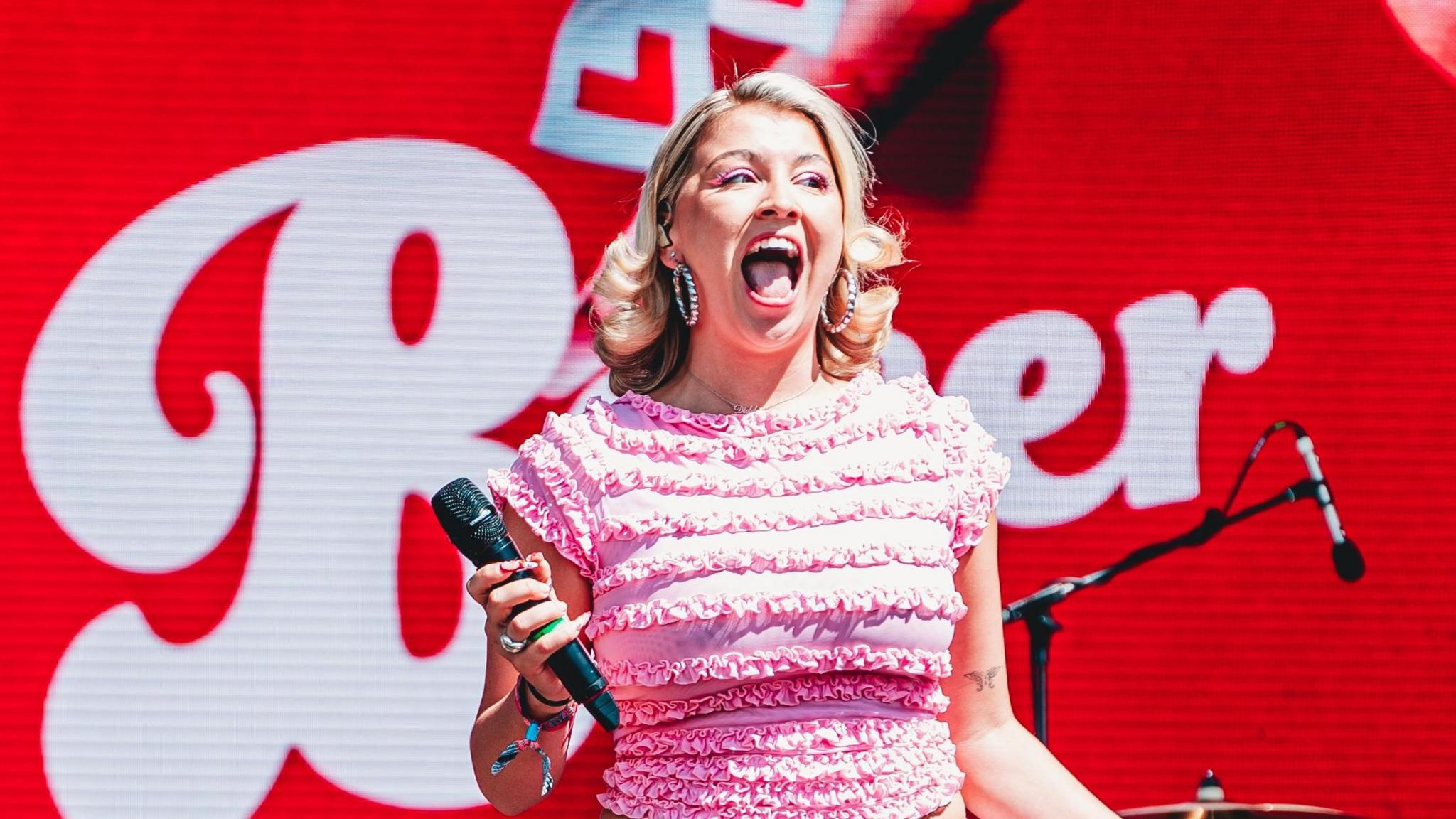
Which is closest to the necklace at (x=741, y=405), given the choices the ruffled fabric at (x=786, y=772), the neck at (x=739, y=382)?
the neck at (x=739, y=382)

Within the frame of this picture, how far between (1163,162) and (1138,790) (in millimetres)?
1203

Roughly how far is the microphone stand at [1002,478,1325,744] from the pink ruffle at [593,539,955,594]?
4.64 ft

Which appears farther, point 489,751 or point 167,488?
point 167,488

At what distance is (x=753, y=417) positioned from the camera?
137 centimetres

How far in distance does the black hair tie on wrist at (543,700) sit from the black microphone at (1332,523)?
1.92 m

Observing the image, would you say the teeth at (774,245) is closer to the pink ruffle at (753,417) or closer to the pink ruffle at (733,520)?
the pink ruffle at (753,417)

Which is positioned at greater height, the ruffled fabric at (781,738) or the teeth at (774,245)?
the teeth at (774,245)

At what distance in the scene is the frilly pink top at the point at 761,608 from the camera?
4.04ft

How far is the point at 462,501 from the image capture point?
1171 mm

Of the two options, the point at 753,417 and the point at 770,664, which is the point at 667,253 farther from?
the point at 770,664

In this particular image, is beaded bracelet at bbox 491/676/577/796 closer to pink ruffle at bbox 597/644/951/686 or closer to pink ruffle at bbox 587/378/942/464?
pink ruffle at bbox 597/644/951/686

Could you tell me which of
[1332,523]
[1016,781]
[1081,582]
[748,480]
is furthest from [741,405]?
[1332,523]

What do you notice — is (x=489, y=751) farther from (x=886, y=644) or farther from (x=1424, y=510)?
(x=1424, y=510)

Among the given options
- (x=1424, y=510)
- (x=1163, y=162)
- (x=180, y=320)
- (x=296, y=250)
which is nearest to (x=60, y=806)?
(x=180, y=320)
